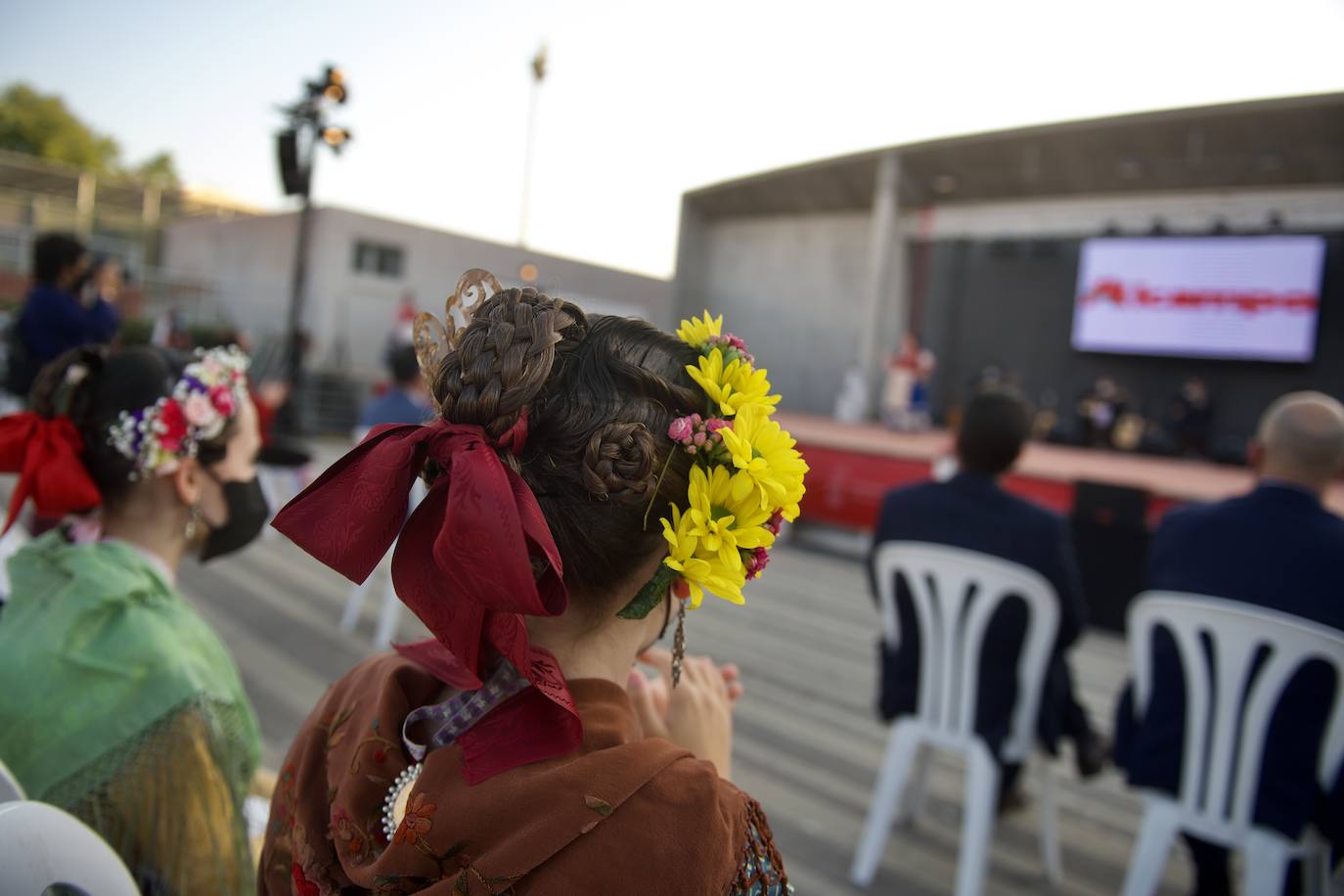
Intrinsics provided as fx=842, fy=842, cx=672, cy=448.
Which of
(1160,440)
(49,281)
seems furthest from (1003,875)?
(1160,440)

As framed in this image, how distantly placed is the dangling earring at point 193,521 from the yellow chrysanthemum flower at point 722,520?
1170 millimetres

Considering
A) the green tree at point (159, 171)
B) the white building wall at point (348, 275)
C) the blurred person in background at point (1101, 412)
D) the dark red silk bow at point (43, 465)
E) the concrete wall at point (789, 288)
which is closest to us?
the dark red silk bow at point (43, 465)

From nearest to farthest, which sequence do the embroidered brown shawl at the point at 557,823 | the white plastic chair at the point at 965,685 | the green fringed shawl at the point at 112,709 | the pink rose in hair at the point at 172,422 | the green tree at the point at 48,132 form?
the embroidered brown shawl at the point at 557,823 → the green fringed shawl at the point at 112,709 → the pink rose in hair at the point at 172,422 → the white plastic chair at the point at 965,685 → the green tree at the point at 48,132

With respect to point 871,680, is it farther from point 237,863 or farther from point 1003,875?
point 237,863

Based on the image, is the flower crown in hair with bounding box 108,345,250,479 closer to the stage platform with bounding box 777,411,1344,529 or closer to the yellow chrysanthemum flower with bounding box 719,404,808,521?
the yellow chrysanthemum flower with bounding box 719,404,808,521

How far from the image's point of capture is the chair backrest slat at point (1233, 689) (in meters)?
1.81

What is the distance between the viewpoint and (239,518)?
1.59 metres

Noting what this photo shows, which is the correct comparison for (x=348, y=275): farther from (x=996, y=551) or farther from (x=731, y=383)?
(x=731, y=383)

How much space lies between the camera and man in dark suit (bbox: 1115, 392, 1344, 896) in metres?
1.83

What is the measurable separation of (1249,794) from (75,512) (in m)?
2.44

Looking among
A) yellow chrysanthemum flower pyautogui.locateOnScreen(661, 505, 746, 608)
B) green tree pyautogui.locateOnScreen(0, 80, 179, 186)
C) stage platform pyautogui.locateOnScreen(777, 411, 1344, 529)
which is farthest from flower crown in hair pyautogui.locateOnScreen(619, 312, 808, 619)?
green tree pyautogui.locateOnScreen(0, 80, 179, 186)

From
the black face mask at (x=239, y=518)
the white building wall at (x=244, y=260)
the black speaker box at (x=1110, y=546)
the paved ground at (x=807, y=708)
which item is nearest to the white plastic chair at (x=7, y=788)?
the black face mask at (x=239, y=518)

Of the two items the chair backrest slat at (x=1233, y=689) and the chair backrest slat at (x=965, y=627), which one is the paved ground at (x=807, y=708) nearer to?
the chair backrest slat at (x=965, y=627)

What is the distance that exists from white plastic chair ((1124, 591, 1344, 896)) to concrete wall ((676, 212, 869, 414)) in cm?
1225
